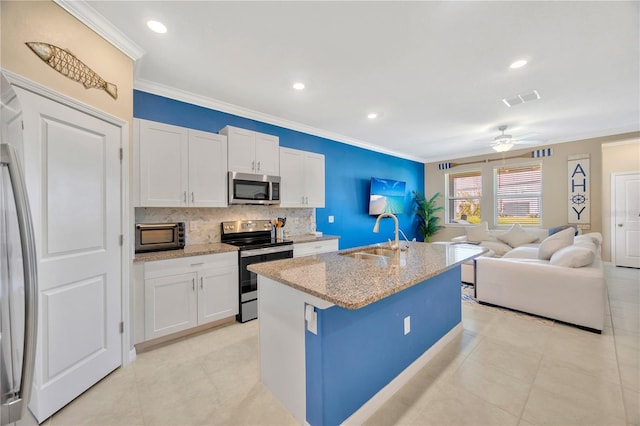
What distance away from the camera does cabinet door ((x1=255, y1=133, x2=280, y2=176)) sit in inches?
129

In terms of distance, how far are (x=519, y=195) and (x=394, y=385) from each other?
593 centimetres

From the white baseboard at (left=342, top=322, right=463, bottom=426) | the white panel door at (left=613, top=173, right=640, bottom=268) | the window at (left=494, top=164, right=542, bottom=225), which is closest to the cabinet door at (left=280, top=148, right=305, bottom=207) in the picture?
the white baseboard at (left=342, top=322, right=463, bottom=426)

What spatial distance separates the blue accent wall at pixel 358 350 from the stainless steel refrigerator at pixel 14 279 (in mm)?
1092

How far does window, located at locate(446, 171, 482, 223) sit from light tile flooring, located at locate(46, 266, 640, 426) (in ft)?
13.6

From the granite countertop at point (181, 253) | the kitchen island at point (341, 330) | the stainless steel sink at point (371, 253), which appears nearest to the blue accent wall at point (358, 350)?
the kitchen island at point (341, 330)

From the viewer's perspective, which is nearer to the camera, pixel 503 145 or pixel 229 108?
pixel 229 108

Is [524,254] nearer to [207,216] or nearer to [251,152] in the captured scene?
[251,152]

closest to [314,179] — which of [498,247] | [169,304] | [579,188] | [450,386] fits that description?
[169,304]

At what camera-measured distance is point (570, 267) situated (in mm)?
2777

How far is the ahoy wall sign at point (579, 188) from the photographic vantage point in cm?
496

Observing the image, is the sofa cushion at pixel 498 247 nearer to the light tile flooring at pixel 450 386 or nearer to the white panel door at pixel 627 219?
the white panel door at pixel 627 219

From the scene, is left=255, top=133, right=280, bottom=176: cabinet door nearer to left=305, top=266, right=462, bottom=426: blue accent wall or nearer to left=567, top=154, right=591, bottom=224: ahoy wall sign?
left=305, top=266, right=462, bottom=426: blue accent wall

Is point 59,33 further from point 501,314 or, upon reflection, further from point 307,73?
point 501,314

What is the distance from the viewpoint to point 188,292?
2535 millimetres
